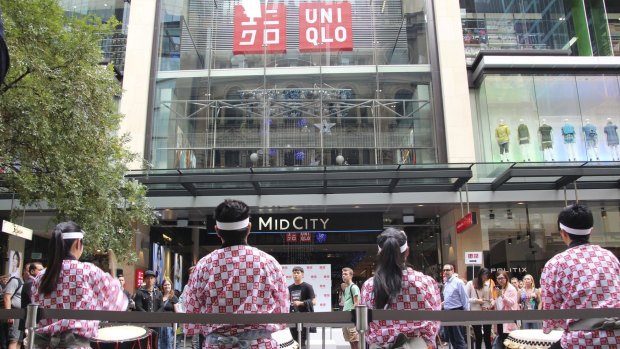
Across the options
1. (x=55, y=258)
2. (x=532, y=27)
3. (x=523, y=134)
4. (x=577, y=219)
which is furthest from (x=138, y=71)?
(x=577, y=219)

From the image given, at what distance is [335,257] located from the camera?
2030 centimetres

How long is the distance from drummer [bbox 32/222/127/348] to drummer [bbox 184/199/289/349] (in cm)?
80

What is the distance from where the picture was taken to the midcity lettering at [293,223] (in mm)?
18281

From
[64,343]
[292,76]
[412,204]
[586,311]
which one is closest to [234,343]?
[64,343]

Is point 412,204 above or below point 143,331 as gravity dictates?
above

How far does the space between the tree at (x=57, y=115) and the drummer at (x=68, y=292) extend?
6708 mm

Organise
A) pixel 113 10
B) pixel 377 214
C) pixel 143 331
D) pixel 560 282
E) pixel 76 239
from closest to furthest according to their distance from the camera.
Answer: pixel 560 282 → pixel 76 239 → pixel 143 331 → pixel 377 214 → pixel 113 10

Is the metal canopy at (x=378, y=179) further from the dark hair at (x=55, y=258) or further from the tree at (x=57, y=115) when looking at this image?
the dark hair at (x=55, y=258)

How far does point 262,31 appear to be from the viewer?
65.9 feet

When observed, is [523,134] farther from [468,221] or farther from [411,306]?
[411,306]

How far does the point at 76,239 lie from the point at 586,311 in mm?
3197

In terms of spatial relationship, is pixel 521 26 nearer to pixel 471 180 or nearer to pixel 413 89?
pixel 413 89

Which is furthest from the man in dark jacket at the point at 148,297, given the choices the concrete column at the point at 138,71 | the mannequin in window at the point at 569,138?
the mannequin in window at the point at 569,138

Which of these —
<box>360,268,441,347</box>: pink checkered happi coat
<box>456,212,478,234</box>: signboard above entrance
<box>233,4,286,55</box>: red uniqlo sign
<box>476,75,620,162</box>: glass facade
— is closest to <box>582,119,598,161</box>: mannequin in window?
<box>476,75,620,162</box>: glass facade
